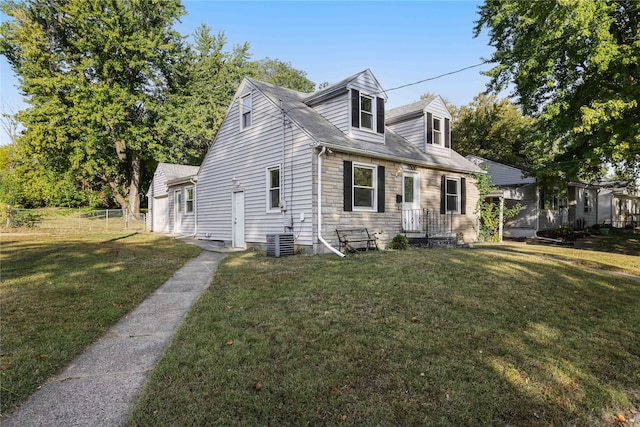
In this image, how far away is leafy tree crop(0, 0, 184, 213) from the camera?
2202 centimetres

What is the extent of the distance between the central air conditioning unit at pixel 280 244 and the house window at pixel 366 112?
4712 mm

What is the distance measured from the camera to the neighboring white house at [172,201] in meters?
17.5

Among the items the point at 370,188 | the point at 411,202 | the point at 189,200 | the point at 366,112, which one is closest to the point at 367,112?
the point at 366,112

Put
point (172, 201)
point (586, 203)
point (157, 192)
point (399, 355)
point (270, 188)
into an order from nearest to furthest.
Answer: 1. point (399, 355)
2. point (270, 188)
3. point (172, 201)
4. point (157, 192)
5. point (586, 203)

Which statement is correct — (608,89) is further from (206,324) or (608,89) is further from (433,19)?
(206,324)

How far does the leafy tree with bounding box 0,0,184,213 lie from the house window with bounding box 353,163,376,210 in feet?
60.2

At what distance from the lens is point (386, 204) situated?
12.1 m

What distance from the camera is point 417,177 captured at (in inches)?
527

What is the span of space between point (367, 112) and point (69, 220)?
21779 mm

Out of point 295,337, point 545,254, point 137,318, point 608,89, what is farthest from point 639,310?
point 608,89

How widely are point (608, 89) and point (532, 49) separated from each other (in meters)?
2.96

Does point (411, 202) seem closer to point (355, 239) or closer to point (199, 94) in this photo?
point (355, 239)

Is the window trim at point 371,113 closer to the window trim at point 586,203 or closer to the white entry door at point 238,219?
the white entry door at point 238,219

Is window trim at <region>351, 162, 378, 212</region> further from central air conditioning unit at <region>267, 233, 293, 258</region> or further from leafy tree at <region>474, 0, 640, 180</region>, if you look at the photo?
leafy tree at <region>474, 0, 640, 180</region>
